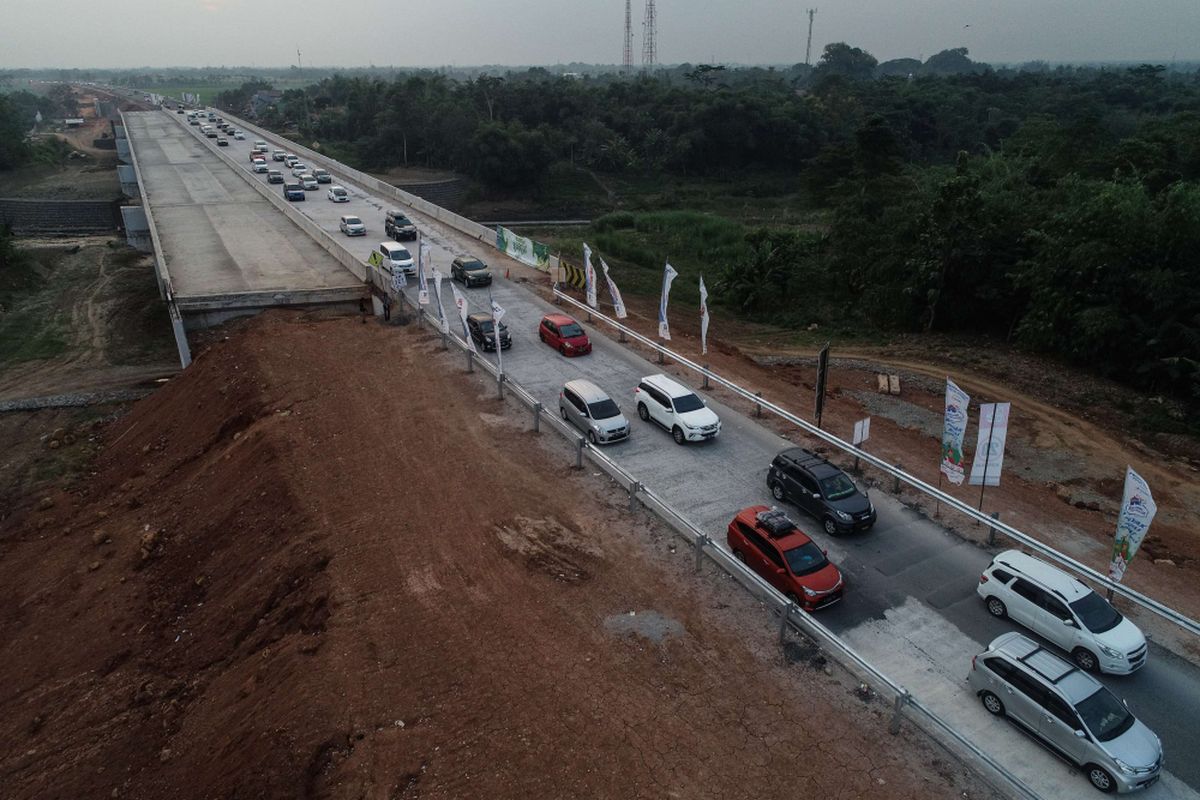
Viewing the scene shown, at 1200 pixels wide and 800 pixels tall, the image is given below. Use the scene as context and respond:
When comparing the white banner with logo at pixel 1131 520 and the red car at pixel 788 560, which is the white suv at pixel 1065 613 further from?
the red car at pixel 788 560

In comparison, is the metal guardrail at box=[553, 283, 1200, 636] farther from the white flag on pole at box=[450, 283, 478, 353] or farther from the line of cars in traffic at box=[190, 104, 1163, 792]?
the white flag on pole at box=[450, 283, 478, 353]

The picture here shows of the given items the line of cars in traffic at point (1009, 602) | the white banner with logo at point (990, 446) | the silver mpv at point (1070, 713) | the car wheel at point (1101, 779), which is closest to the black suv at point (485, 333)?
the line of cars in traffic at point (1009, 602)

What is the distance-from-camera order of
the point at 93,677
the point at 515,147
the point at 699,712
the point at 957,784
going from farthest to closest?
the point at 515,147, the point at 93,677, the point at 699,712, the point at 957,784

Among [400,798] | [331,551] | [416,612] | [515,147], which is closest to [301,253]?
[331,551]

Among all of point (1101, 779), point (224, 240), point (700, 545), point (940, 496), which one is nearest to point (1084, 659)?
point (1101, 779)

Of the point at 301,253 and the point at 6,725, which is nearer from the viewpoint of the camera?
the point at 6,725

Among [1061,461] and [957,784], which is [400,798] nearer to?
[957,784]

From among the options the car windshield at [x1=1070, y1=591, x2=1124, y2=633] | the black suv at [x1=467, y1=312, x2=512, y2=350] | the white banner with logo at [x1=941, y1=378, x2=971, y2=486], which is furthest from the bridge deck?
the car windshield at [x1=1070, y1=591, x2=1124, y2=633]
